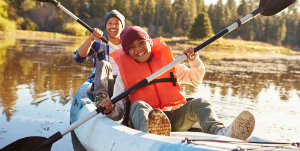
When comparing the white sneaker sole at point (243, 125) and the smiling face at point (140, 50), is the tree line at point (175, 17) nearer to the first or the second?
the smiling face at point (140, 50)

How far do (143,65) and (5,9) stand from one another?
93.1 feet

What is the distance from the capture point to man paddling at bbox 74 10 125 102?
9.63 feet

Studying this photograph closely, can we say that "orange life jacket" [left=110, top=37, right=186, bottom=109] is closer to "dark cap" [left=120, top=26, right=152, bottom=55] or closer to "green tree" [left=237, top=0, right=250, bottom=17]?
"dark cap" [left=120, top=26, right=152, bottom=55]

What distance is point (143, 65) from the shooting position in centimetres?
243

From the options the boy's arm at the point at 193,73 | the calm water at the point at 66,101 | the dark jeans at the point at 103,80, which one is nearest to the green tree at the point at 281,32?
the calm water at the point at 66,101

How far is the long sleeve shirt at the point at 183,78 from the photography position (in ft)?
7.66

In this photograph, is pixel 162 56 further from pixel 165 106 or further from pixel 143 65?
pixel 165 106

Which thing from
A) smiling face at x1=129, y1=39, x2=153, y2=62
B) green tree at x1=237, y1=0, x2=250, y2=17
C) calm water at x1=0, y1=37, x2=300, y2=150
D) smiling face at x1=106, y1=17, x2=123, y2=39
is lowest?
calm water at x1=0, y1=37, x2=300, y2=150

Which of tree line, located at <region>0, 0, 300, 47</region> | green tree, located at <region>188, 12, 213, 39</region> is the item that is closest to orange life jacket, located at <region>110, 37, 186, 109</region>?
green tree, located at <region>188, 12, 213, 39</region>

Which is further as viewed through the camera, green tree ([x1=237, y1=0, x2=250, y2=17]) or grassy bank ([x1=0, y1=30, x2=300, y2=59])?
green tree ([x1=237, y1=0, x2=250, y2=17])

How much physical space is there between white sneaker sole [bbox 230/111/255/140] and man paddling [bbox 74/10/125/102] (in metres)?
1.50

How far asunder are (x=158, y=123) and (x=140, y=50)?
0.79m

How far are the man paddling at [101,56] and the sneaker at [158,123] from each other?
3.92 feet

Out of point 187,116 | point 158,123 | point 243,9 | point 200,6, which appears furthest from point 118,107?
point 200,6
